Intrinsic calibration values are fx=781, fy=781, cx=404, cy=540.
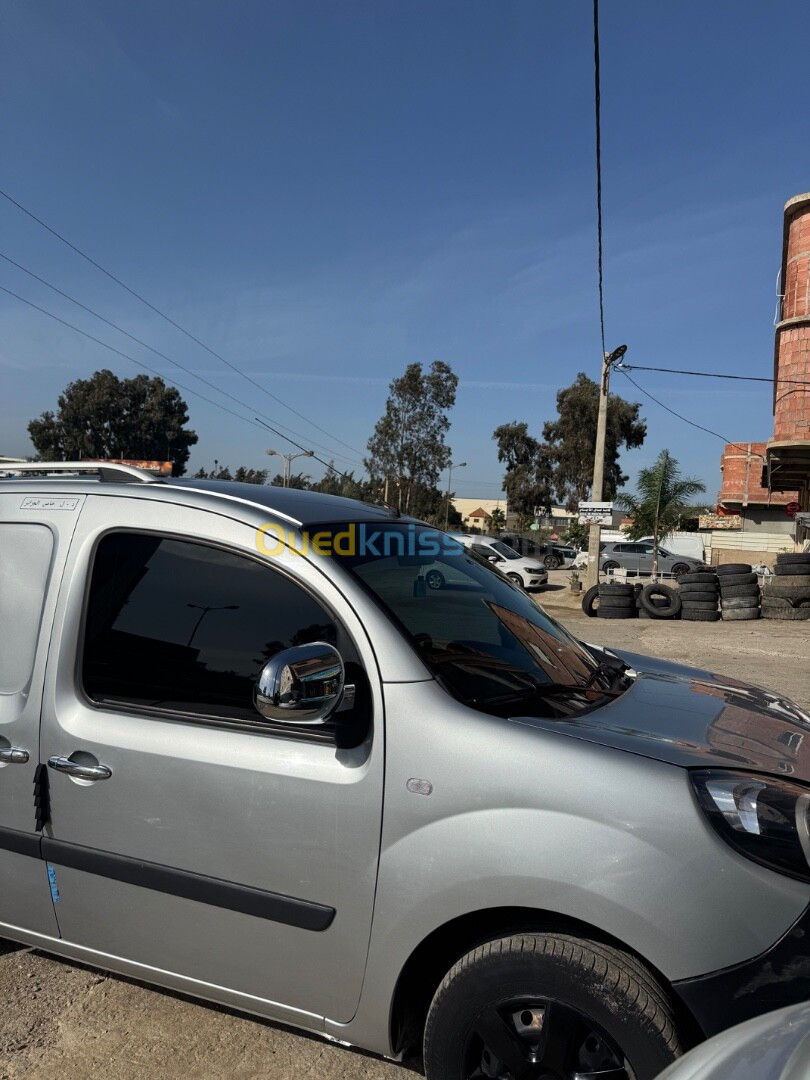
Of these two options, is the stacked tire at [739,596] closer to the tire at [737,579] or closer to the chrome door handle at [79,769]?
the tire at [737,579]

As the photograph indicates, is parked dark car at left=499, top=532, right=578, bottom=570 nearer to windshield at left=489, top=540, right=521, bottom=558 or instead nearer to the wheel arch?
windshield at left=489, top=540, right=521, bottom=558

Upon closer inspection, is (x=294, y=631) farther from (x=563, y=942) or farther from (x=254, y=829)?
(x=563, y=942)

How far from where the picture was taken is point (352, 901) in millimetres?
1997

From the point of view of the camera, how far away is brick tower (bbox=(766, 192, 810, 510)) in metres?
23.6

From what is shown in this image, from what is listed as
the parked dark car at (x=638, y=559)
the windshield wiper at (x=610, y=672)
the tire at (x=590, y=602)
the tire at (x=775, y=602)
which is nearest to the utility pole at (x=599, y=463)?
the tire at (x=590, y=602)

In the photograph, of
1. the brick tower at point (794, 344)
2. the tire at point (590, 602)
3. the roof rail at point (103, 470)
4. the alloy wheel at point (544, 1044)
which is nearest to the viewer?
the alloy wheel at point (544, 1044)

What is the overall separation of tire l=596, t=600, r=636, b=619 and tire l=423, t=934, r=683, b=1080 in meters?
15.2

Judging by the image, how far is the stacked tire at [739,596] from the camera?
1577cm

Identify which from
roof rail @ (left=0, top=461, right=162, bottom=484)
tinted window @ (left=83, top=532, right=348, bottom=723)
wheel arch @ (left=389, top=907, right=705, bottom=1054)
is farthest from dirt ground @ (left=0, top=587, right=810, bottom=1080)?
roof rail @ (left=0, top=461, right=162, bottom=484)

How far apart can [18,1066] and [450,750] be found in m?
1.74

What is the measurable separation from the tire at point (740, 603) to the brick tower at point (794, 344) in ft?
30.4

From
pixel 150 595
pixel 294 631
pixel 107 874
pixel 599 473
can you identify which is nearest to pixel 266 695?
pixel 294 631

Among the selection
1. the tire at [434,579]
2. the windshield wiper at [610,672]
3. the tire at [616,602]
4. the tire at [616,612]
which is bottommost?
the tire at [616,612]

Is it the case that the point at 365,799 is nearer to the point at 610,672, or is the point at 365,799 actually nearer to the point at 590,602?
the point at 610,672
